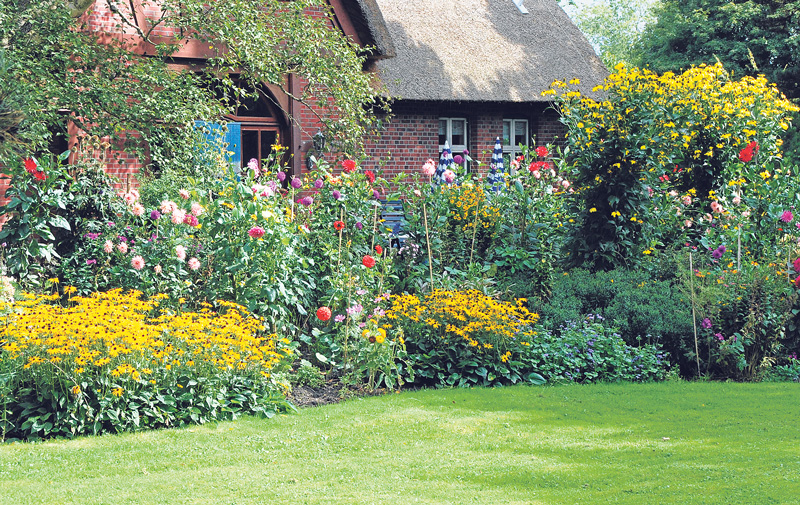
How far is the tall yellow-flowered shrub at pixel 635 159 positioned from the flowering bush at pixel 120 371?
4.08 m

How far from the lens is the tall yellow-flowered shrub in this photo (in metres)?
8.35

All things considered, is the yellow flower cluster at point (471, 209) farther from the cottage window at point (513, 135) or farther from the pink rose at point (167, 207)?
the cottage window at point (513, 135)

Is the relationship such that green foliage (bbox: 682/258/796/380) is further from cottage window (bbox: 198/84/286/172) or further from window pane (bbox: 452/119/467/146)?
window pane (bbox: 452/119/467/146)

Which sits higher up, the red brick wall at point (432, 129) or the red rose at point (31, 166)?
the red brick wall at point (432, 129)

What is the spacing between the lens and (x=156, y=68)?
30.2 ft

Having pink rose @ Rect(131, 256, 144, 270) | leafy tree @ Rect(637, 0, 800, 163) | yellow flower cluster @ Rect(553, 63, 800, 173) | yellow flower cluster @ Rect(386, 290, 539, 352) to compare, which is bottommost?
yellow flower cluster @ Rect(386, 290, 539, 352)

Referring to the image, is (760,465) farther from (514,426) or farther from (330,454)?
(330,454)

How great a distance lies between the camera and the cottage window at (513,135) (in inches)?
664

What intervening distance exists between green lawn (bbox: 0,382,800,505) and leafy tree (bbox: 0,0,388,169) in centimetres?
396

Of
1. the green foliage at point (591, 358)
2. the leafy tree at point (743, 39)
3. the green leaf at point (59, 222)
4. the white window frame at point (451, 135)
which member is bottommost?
the green foliage at point (591, 358)

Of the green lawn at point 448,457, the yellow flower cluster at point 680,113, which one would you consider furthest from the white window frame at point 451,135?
the green lawn at point 448,457

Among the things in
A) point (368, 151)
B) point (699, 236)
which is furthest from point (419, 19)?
point (699, 236)

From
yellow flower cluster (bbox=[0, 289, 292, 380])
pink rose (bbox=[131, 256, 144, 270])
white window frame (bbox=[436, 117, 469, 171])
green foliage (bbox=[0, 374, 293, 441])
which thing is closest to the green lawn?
green foliage (bbox=[0, 374, 293, 441])

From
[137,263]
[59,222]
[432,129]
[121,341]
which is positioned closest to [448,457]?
[121,341]
